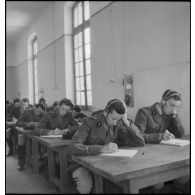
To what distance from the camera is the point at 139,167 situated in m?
1.25

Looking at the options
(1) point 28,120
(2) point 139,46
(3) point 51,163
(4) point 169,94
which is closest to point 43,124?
(1) point 28,120

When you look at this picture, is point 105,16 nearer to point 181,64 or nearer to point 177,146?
point 181,64

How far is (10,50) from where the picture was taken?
3.99ft

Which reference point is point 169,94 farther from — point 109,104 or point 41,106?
point 41,106

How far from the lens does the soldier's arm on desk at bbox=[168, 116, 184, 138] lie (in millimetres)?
1639

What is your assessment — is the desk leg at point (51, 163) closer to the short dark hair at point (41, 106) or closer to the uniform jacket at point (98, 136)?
the uniform jacket at point (98, 136)

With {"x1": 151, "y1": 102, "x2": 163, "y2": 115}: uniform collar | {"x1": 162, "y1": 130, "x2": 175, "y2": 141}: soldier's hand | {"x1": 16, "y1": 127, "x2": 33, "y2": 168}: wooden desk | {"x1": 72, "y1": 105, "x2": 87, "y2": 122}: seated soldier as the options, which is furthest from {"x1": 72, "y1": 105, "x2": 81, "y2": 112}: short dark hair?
{"x1": 162, "y1": 130, "x2": 175, "y2": 141}: soldier's hand

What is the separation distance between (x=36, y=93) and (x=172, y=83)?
0.76m

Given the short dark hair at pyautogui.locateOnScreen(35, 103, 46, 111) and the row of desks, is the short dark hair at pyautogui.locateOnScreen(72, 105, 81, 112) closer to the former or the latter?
the short dark hair at pyautogui.locateOnScreen(35, 103, 46, 111)

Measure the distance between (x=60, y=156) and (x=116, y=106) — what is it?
644 millimetres

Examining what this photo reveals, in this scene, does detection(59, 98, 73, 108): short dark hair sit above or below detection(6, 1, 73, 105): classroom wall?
below

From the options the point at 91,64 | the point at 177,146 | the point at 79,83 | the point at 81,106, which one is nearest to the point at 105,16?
the point at 91,64

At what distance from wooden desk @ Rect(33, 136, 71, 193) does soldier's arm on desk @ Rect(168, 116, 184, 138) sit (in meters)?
0.71

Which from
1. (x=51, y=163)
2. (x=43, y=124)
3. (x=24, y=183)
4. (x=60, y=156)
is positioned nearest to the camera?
(x=24, y=183)
